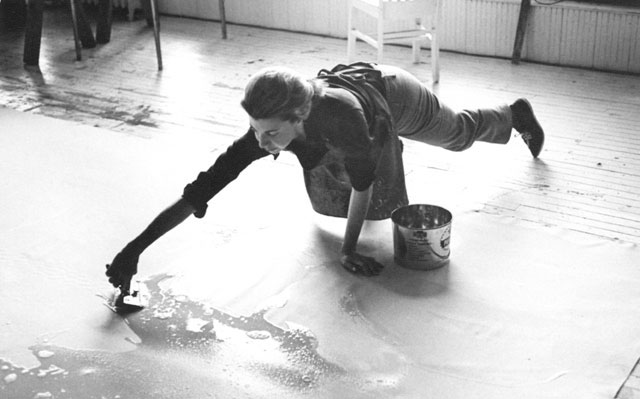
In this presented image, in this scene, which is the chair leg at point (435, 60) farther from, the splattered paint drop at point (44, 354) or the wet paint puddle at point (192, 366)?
the splattered paint drop at point (44, 354)

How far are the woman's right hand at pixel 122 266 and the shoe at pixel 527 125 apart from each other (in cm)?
191

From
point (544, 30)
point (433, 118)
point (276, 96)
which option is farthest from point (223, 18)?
point (276, 96)

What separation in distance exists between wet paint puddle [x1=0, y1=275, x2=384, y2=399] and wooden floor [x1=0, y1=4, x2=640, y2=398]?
2.98 ft

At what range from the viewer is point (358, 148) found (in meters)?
2.77

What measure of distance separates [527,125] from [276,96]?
5.60ft

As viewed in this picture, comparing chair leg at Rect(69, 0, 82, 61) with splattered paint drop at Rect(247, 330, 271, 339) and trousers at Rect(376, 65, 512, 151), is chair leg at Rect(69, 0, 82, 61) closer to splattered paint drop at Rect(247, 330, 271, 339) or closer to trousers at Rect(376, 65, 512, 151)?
trousers at Rect(376, 65, 512, 151)

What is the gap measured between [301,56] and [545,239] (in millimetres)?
2930

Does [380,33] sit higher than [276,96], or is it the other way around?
[276,96]

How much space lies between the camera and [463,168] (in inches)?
154

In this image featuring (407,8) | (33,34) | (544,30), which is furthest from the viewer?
(33,34)

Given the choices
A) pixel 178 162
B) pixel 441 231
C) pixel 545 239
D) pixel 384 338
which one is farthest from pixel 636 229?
pixel 178 162

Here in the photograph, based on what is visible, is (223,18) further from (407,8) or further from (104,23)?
(407,8)

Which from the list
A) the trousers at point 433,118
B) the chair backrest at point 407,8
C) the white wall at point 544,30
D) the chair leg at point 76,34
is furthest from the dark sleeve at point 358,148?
the chair leg at point 76,34

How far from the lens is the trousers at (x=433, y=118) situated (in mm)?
3184
